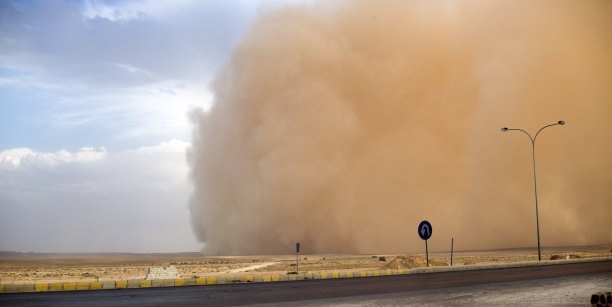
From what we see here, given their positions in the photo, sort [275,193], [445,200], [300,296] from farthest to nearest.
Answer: [445,200] < [275,193] < [300,296]

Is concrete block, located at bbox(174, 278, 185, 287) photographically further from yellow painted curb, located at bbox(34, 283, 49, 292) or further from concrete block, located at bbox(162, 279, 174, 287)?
yellow painted curb, located at bbox(34, 283, 49, 292)

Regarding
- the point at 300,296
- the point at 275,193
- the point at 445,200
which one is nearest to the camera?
the point at 300,296

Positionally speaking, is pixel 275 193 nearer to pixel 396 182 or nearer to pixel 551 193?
pixel 396 182

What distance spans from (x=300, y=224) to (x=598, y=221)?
3030cm

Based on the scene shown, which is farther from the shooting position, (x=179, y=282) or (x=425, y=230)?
(x=425, y=230)

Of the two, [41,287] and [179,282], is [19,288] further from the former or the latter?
[179,282]

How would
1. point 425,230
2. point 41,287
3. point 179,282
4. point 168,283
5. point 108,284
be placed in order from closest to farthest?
point 41,287 < point 108,284 < point 168,283 < point 179,282 < point 425,230

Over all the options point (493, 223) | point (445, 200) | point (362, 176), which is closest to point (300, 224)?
point (362, 176)

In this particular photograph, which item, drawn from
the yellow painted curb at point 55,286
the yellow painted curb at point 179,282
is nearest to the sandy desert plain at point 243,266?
the yellow painted curb at point 55,286

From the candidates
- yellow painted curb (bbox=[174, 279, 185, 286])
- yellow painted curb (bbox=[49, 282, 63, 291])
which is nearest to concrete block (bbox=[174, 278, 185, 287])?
yellow painted curb (bbox=[174, 279, 185, 286])

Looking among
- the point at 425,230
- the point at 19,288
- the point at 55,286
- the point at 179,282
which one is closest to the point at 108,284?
the point at 55,286

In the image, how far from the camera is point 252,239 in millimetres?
59062

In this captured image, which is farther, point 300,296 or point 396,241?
point 396,241

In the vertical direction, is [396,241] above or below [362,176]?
below
